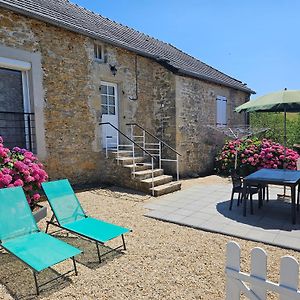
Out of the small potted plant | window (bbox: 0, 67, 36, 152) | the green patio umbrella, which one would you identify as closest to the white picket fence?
the small potted plant

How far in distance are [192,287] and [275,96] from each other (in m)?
4.46

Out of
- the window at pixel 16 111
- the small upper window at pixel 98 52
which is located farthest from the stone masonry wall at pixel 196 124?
the window at pixel 16 111

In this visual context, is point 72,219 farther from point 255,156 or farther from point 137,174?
point 255,156

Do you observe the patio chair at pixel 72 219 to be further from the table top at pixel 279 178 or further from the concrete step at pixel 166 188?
the concrete step at pixel 166 188

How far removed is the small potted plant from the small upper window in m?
4.44

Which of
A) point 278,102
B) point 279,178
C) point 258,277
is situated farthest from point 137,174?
point 258,277

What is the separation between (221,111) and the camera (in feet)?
40.7

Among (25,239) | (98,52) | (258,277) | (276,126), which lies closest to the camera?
(258,277)

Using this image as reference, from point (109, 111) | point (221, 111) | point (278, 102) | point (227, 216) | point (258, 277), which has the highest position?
point (221, 111)

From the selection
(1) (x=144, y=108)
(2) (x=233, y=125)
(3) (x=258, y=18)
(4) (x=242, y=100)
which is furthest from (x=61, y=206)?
(4) (x=242, y=100)

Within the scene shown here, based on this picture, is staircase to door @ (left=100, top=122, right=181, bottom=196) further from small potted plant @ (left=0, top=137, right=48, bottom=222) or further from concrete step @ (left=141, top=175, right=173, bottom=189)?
small potted plant @ (left=0, top=137, right=48, bottom=222)

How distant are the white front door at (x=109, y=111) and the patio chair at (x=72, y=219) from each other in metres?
4.17

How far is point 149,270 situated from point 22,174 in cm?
288

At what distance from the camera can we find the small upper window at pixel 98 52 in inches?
321
